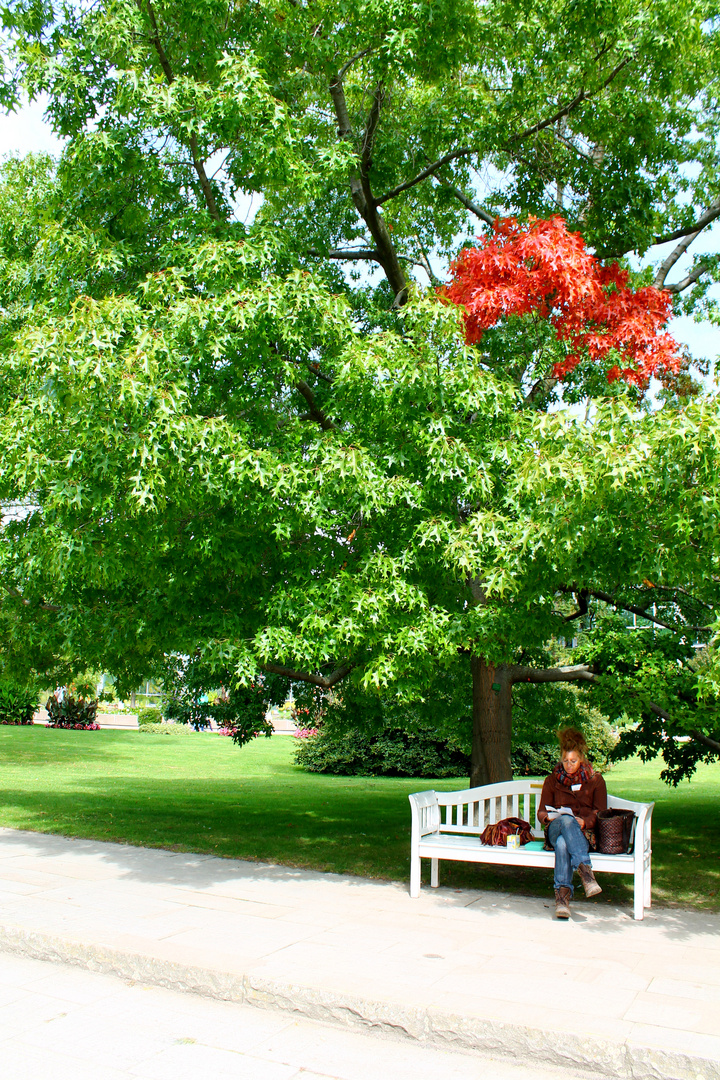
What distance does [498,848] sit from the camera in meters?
7.11

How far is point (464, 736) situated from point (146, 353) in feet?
28.5

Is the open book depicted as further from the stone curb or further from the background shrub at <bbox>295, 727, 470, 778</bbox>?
the background shrub at <bbox>295, 727, 470, 778</bbox>

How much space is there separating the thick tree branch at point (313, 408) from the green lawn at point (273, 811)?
178 inches

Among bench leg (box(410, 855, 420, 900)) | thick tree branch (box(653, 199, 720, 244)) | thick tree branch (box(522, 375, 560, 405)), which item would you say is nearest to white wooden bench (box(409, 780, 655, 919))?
bench leg (box(410, 855, 420, 900))

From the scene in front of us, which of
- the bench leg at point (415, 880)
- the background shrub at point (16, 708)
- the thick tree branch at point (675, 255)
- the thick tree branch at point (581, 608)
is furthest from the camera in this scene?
the background shrub at point (16, 708)

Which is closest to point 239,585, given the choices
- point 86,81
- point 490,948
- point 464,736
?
point 490,948

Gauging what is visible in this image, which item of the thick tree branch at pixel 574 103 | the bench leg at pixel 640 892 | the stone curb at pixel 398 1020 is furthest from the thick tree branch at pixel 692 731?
the thick tree branch at pixel 574 103

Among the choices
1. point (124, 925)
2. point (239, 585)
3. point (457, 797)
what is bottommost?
point (124, 925)

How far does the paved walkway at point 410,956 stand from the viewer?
4410 mm

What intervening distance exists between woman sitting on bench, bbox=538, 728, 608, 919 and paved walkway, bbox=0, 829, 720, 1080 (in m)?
0.32

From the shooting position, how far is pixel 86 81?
27.3ft

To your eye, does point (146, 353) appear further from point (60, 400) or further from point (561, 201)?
point (561, 201)

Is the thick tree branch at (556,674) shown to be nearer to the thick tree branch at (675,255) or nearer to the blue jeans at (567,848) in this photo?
the blue jeans at (567,848)

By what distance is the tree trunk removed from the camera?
10.7 metres
